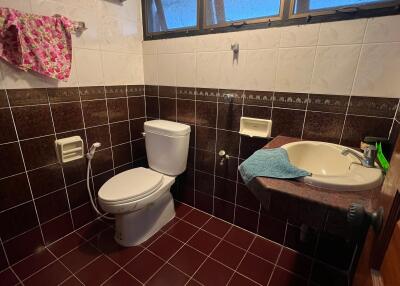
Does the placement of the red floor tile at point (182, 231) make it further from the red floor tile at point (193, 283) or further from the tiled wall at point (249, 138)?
the red floor tile at point (193, 283)

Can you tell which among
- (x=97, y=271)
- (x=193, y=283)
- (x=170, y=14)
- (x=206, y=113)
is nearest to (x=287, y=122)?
(x=206, y=113)

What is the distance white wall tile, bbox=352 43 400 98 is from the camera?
3.40 ft

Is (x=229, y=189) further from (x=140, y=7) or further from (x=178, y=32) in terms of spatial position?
(x=140, y=7)

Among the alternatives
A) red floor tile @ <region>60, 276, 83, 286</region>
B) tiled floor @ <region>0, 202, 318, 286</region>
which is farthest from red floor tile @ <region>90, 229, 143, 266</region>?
red floor tile @ <region>60, 276, 83, 286</region>

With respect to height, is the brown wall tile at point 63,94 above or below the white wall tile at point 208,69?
below

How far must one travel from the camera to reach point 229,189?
5.71 feet

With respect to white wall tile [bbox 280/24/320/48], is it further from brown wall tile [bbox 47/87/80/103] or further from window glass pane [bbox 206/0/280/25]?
brown wall tile [bbox 47/87/80/103]

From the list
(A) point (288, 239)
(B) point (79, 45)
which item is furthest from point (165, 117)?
(A) point (288, 239)

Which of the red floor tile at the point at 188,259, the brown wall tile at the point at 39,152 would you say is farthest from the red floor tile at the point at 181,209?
the brown wall tile at the point at 39,152

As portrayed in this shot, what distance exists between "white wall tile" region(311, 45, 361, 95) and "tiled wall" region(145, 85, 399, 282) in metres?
0.05

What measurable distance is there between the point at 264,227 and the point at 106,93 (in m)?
1.62

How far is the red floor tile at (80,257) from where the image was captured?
141 centimetres

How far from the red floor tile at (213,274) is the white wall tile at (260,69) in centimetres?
121

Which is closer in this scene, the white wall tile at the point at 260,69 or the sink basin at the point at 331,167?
the sink basin at the point at 331,167
